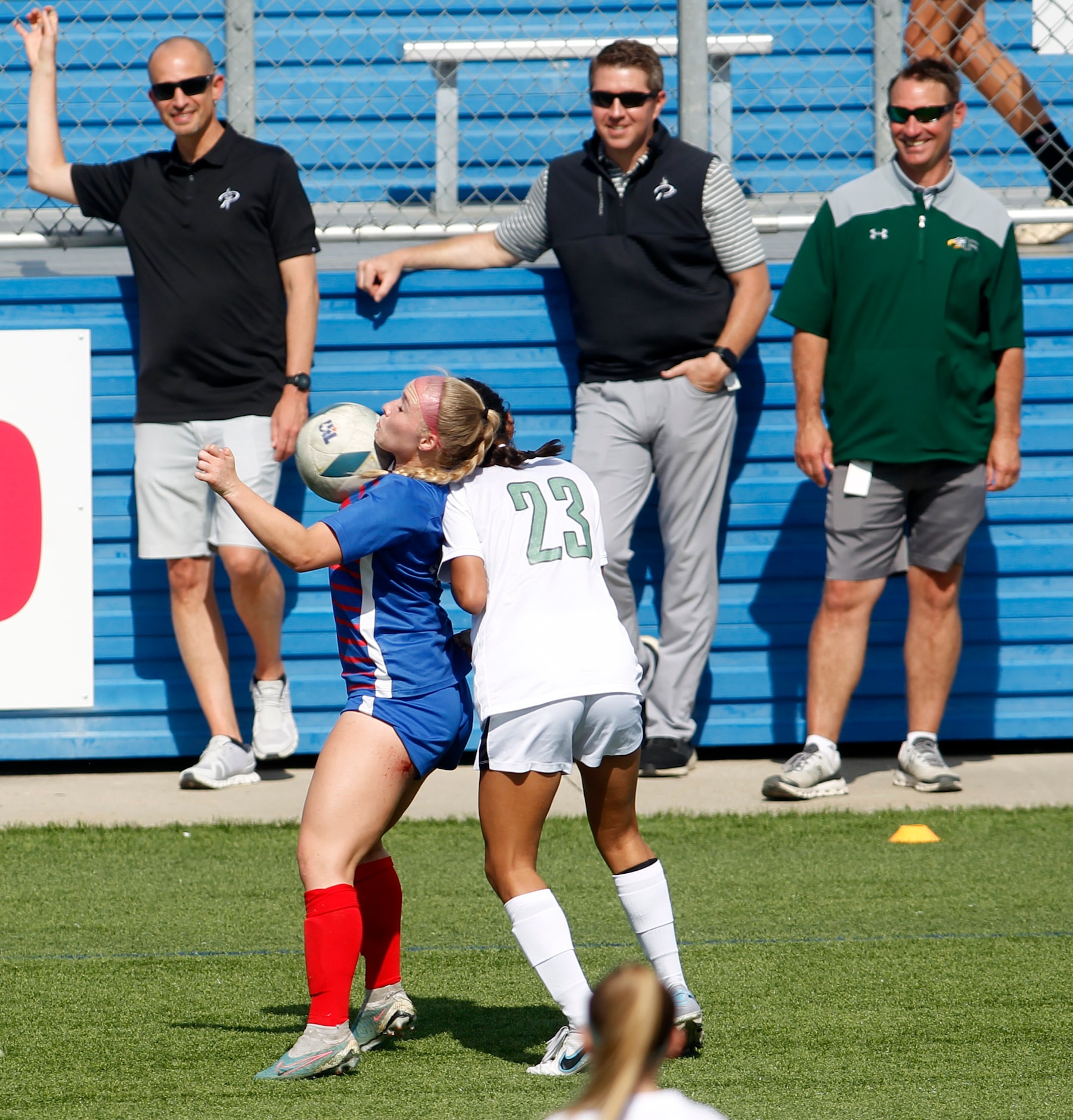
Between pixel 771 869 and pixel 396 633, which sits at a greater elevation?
pixel 396 633

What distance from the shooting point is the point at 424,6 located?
10.5 metres

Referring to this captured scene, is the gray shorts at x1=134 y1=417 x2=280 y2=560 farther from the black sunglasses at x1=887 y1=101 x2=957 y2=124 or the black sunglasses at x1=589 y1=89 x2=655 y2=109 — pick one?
the black sunglasses at x1=887 y1=101 x2=957 y2=124

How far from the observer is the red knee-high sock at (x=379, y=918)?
3760 millimetres

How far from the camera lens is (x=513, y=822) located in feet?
11.4

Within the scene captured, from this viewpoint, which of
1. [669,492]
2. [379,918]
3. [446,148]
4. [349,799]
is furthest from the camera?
[446,148]

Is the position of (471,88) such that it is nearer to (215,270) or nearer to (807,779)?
(215,270)

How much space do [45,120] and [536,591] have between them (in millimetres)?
4051

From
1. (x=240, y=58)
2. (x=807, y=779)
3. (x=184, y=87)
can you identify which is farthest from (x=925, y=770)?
(x=240, y=58)

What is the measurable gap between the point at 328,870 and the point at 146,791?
3.21 metres

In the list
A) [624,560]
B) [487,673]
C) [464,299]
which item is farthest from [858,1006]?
[464,299]

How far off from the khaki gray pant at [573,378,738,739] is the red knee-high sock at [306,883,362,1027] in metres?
3.05

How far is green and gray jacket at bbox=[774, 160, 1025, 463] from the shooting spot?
618cm

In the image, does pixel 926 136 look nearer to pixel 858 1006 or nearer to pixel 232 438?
pixel 232 438

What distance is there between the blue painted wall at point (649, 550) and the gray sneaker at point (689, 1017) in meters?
3.48
